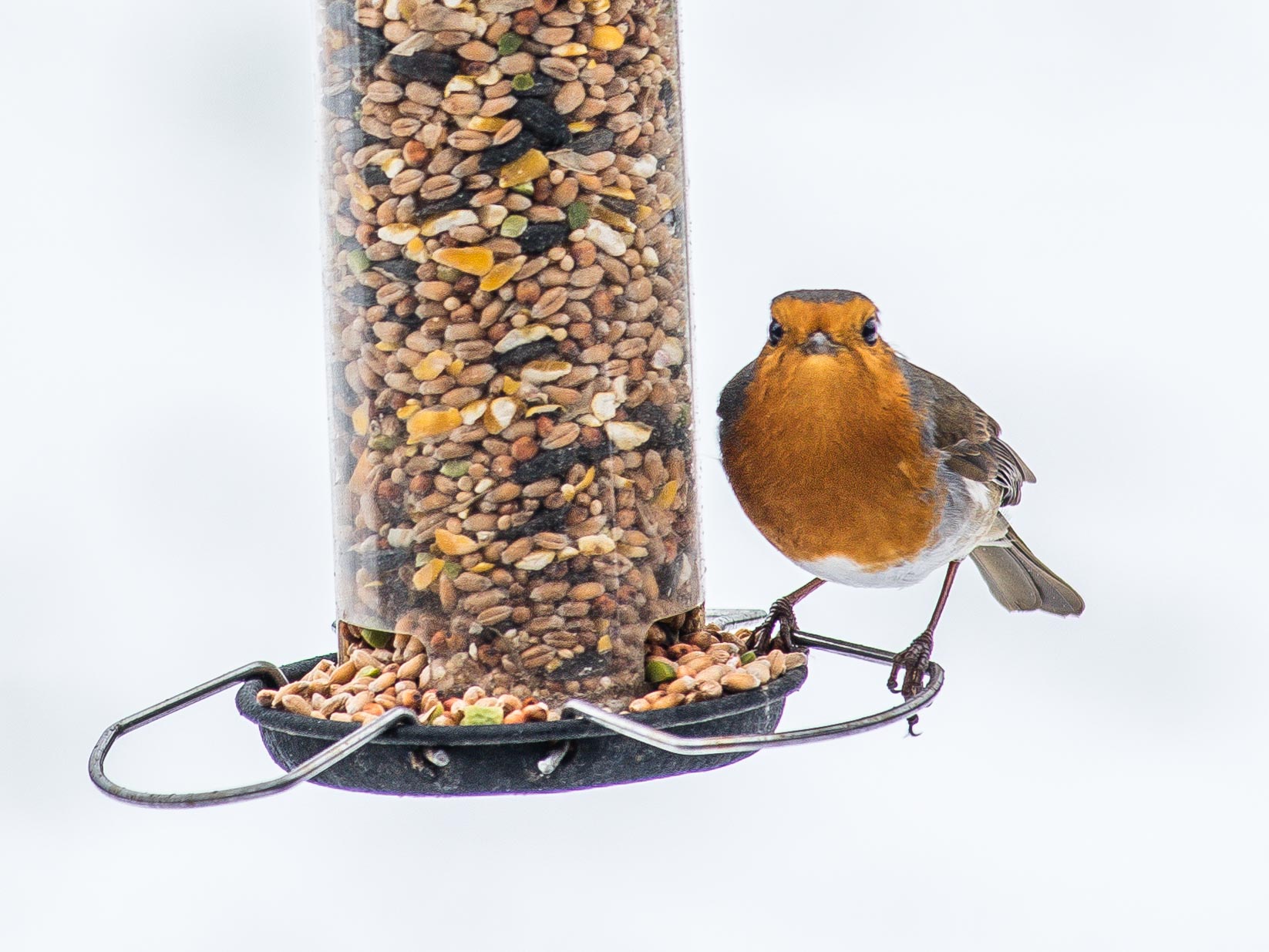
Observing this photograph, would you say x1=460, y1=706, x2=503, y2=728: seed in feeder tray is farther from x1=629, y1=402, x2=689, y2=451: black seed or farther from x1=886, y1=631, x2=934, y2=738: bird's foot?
x1=886, y1=631, x2=934, y2=738: bird's foot

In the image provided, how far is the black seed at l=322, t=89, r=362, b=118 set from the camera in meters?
2.66

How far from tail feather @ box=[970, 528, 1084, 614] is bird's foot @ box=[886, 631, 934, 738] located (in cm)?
90

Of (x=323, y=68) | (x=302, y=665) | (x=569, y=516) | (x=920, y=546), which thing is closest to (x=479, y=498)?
(x=569, y=516)

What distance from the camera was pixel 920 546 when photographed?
10.7 feet

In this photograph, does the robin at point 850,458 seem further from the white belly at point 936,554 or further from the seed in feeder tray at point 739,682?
the seed in feeder tray at point 739,682

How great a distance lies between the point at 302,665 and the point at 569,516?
2.33ft

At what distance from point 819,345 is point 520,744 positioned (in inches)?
40.4

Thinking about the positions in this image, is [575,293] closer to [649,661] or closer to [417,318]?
[417,318]

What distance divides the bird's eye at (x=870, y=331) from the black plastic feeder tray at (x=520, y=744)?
69 centimetres

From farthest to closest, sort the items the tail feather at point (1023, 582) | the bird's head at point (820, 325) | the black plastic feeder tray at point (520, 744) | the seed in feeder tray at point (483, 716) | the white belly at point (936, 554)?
the tail feather at point (1023, 582) → the white belly at point (936, 554) → the bird's head at point (820, 325) → the seed in feeder tray at point (483, 716) → the black plastic feeder tray at point (520, 744)

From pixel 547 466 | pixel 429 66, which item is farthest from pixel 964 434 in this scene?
pixel 429 66

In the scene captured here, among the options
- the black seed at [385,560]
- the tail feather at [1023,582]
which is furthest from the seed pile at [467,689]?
the tail feather at [1023,582]

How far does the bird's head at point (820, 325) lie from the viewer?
9.65 ft

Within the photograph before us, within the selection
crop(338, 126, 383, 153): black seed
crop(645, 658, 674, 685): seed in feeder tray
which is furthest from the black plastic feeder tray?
crop(338, 126, 383, 153): black seed
